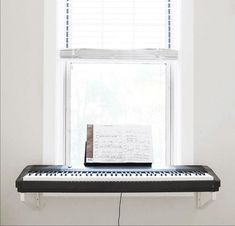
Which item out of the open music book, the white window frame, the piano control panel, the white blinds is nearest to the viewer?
the piano control panel

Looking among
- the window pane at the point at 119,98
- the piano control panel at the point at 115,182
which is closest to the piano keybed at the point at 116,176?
the piano control panel at the point at 115,182

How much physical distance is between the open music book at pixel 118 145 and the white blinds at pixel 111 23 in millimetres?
648

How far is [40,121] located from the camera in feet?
7.00

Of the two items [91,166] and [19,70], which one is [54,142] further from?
[19,70]

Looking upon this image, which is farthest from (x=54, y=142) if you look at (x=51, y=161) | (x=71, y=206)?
(x=71, y=206)

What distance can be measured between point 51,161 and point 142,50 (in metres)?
1.01

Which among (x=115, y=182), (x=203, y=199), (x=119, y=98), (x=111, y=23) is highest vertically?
(x=111, y=23)

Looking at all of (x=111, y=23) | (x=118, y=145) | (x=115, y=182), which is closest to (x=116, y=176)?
(x=115, y=182)

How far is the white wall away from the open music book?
341 millimetres

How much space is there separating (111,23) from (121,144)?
0.91 meters

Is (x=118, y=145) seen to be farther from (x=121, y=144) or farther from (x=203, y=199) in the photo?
(x=203, y=199)

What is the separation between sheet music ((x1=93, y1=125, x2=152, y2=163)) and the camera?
2006 mm

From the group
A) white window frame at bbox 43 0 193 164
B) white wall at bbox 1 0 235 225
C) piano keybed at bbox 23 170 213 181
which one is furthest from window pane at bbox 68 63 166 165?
piano keybed at bbox 23 170 213 181

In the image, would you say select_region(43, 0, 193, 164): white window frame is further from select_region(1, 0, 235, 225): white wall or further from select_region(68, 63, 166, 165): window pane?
select_region(68, 63, 166, 165): window pane
